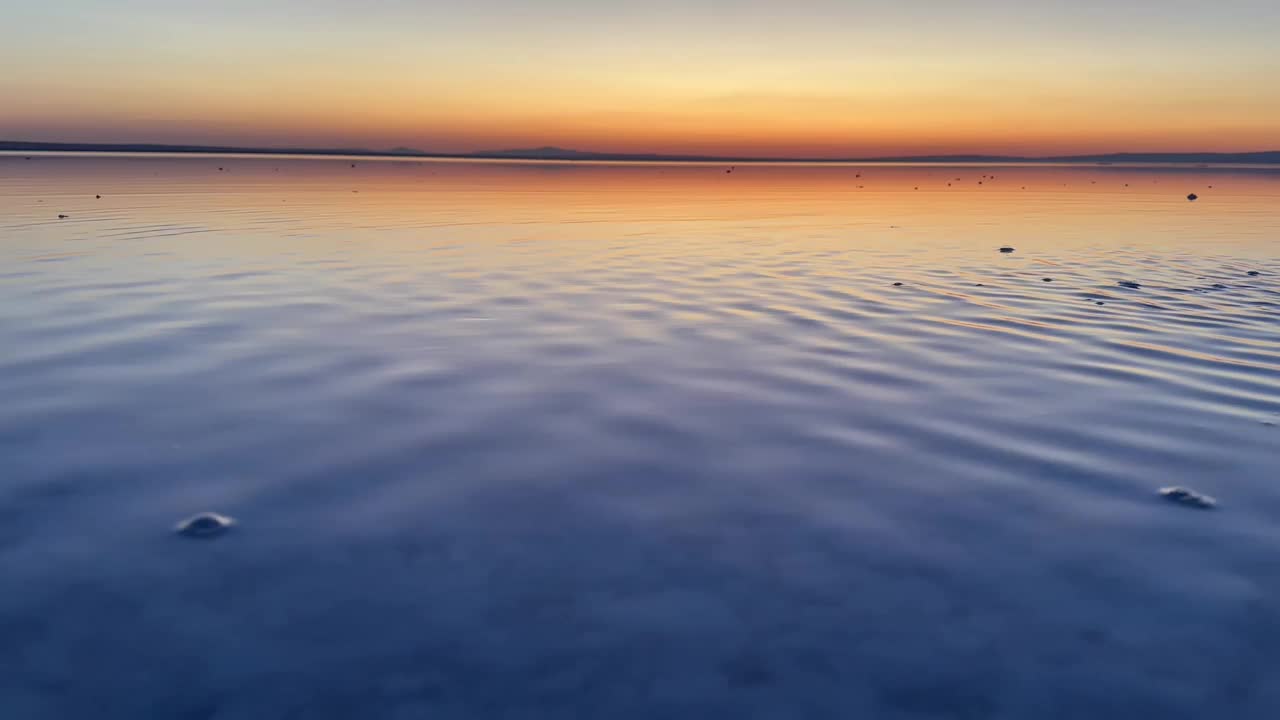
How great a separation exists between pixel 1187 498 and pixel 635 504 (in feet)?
12.7

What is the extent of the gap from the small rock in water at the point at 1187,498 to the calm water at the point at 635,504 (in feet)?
0.32

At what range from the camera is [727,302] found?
12.8 meters

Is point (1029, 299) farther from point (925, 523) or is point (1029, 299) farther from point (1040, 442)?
point (925, 523)

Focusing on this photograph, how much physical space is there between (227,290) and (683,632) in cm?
1178

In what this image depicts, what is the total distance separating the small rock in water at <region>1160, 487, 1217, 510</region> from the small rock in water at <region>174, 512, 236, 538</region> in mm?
6379

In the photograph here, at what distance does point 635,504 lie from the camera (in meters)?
5.43

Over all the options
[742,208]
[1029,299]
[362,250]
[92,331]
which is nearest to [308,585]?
[92,331]

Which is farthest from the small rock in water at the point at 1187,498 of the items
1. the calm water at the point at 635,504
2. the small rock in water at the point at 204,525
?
the small rock in water at the point at 204,525

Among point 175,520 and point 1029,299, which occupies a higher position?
point 1029,299

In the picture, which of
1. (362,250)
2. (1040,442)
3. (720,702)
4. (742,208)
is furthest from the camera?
(742,208)

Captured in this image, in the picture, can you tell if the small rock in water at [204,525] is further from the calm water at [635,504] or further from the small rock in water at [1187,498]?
the small rock in water at [1187,498]

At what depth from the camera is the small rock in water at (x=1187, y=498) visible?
5391 mm

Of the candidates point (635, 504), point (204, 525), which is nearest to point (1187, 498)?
point (635, 504)

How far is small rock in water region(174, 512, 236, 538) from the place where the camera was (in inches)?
194
